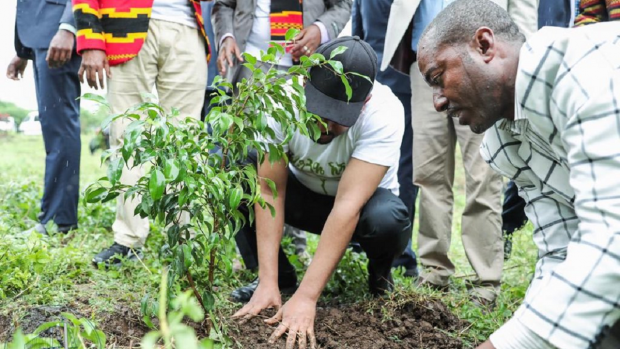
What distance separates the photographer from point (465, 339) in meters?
2.77

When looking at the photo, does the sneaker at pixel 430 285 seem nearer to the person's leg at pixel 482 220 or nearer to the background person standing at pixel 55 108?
the person's leg at pixel 482 220

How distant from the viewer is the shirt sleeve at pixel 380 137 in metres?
2.84

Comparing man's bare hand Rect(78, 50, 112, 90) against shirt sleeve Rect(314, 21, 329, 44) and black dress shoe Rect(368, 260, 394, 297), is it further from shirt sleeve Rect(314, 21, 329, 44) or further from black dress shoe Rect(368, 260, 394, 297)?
black dress shoe Rect(368, 260, 394, 297)

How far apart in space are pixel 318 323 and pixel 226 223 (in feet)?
2.45

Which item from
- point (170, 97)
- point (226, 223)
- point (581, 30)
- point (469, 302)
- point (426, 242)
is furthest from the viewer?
point (170, 97)

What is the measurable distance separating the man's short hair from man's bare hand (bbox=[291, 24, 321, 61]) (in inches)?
65.5

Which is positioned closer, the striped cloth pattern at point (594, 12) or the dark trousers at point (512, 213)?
the striped cloth pattern at point (594, 12)

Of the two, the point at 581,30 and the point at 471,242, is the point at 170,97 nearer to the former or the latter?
the point at 471,242

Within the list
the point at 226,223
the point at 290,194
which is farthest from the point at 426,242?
the point at 226,223

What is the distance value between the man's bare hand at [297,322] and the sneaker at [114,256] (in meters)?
0.99

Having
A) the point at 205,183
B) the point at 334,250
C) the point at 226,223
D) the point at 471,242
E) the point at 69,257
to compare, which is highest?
the point at 205,183

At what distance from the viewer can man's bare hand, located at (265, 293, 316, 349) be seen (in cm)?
251

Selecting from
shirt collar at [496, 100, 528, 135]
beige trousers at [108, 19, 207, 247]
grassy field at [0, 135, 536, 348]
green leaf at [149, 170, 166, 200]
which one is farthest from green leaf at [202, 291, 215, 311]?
beige trousers at [108, 19, 207, 247]

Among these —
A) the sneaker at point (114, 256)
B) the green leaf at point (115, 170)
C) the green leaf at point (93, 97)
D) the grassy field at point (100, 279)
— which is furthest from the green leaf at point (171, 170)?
the sneaker at point (114, 256)
